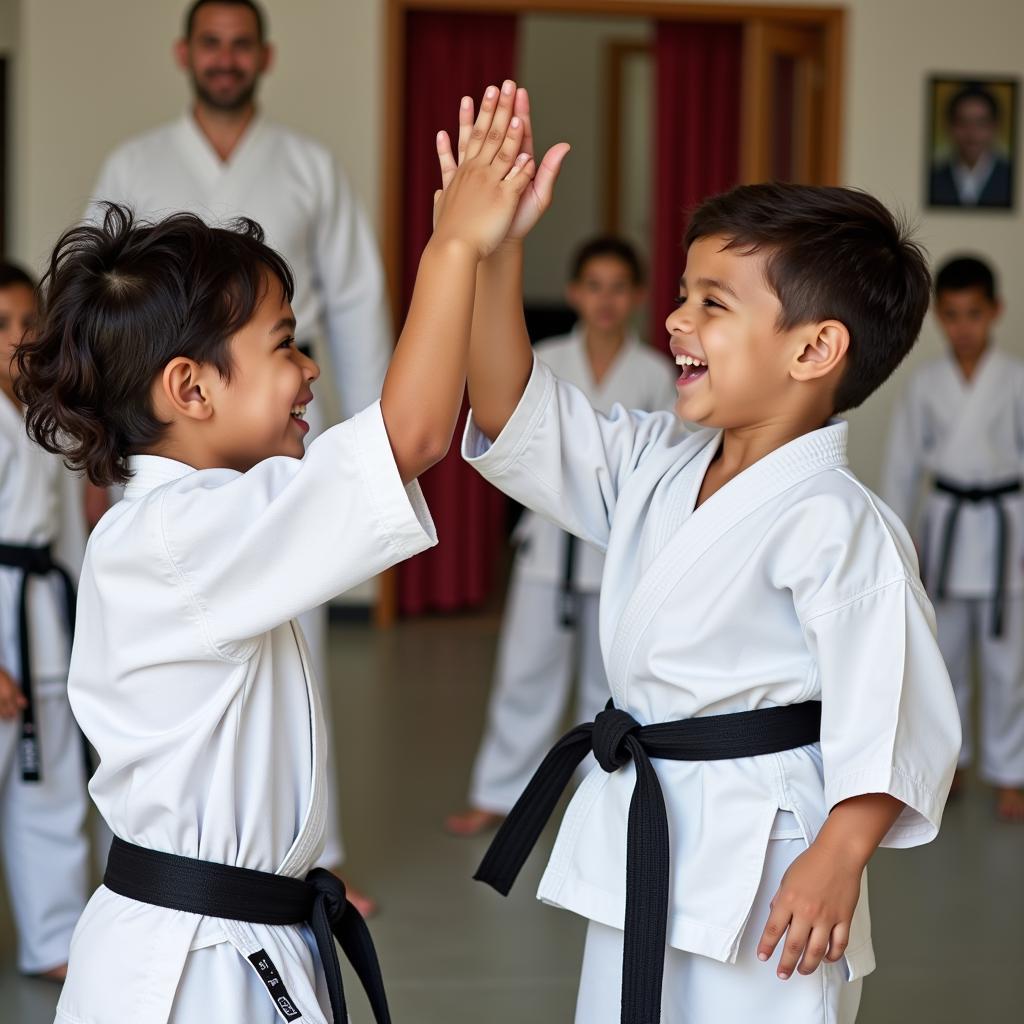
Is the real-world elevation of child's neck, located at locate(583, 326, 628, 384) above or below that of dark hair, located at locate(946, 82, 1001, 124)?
below

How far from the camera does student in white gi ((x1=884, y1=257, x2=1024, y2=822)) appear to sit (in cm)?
382

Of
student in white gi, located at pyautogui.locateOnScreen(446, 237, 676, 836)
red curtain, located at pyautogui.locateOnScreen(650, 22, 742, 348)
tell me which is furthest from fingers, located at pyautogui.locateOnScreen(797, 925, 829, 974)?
red curtain, located at pyautogui.locateOnScreen(650, 22, 742, 348)

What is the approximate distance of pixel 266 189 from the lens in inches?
116

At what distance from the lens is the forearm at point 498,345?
1.51 m

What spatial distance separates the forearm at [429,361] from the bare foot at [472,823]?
7.79ft

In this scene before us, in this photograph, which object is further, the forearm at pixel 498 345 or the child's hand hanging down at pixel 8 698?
the child's hand hanging down at pixel 8 698

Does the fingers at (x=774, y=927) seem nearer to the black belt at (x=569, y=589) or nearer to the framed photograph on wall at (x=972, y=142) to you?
the black belt at (x=569, y=589)

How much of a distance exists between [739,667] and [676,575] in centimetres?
12

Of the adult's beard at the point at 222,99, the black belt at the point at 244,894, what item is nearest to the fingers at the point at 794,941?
the black belt at the point at 244,894

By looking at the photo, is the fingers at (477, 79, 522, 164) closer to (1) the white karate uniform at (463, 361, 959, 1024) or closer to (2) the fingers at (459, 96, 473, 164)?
(2) the fingers at (459, 96, 473, 164)

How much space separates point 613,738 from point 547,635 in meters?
2.11

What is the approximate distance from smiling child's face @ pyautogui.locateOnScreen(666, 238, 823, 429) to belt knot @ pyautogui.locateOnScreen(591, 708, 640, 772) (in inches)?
13.3

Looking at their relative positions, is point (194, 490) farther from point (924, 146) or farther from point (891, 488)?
point (924, 146)

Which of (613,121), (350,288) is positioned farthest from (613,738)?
(613,121)
